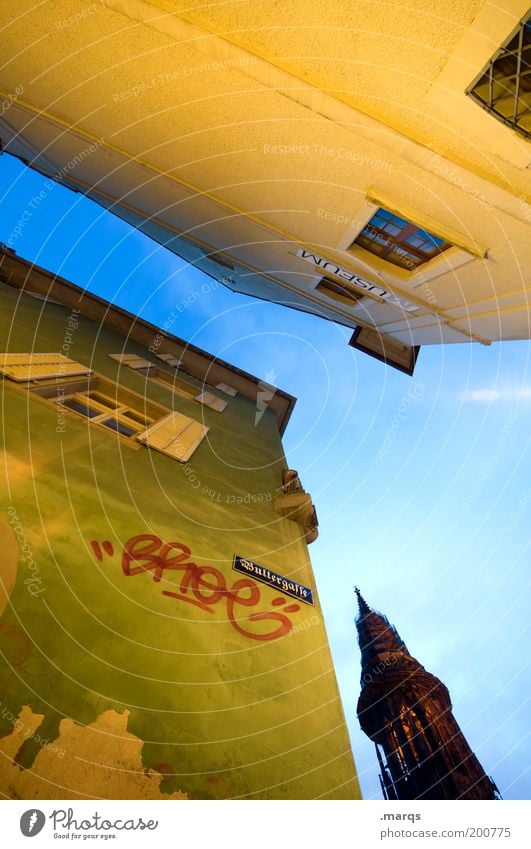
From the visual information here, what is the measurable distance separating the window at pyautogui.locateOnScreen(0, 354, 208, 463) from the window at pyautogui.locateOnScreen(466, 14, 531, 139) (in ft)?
23.3

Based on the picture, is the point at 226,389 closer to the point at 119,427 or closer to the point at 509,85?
the point at 119,427

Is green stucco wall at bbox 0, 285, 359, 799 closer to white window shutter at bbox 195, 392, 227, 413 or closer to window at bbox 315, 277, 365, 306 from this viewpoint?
white window shutter at bbox 195, 392, 227, 413

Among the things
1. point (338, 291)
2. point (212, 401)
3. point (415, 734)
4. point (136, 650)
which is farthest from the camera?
point (415, 734)

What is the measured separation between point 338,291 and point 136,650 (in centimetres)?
934

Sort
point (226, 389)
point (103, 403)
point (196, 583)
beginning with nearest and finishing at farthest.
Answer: point (196, 583) < point (103, 403) < point (226, 389)

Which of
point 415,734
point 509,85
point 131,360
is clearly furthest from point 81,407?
point 415,734

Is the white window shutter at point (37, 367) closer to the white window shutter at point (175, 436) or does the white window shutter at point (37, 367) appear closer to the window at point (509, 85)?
the white window shutter at point (175, 436)

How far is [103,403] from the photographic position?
960cm

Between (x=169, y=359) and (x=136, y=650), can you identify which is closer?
(x=136, y=650)

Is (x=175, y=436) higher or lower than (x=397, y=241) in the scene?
lower
